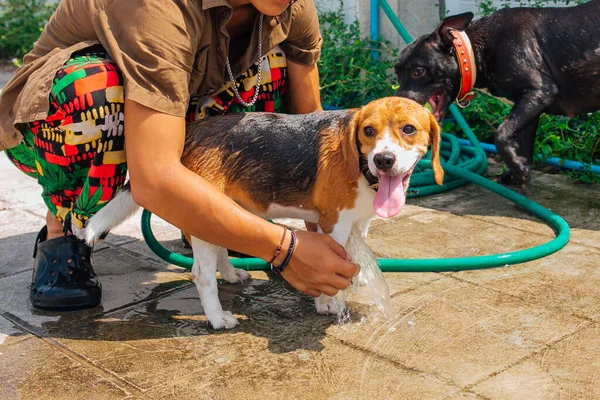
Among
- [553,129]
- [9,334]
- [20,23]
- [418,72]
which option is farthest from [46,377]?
[20,23]

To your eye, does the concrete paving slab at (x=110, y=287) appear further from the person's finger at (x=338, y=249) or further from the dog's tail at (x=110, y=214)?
the person's finger at (x=338, y=249)

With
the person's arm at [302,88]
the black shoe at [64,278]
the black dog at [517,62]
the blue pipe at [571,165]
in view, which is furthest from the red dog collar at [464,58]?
the black shoe at [64,278]

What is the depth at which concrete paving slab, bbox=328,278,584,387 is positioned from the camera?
251cm

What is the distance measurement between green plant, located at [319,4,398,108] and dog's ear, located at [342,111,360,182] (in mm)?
3466

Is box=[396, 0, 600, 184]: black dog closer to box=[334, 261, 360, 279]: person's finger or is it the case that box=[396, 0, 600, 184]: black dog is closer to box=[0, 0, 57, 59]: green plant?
box=[334, 261, 360, 279]: person's finger

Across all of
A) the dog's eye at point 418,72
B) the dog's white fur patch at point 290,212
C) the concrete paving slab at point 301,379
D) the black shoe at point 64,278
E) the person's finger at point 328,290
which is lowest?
the concrete paving slab at point 301,379

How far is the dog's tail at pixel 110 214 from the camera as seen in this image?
2.85m

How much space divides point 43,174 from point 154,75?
79 centimetres

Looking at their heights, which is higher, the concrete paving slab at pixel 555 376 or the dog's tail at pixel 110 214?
the dog's tail at pixel 110 214

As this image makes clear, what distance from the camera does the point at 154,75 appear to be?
258 centimetres

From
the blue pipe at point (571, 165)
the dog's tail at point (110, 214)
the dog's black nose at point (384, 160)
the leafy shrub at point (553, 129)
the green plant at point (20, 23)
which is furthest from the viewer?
the green plant at point (20, 23)

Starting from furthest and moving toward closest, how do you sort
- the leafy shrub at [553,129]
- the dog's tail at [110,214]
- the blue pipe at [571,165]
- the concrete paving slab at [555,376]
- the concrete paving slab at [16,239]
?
the leafy shrub at [553,129] → the blue pipe at [571,165] → the concrete paving slab at [16,239] → the dog's tail at [110,214] → the concrete paving slab at [555,376]

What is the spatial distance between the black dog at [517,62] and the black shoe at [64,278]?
2.23 m

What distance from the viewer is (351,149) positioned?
2.65 m
